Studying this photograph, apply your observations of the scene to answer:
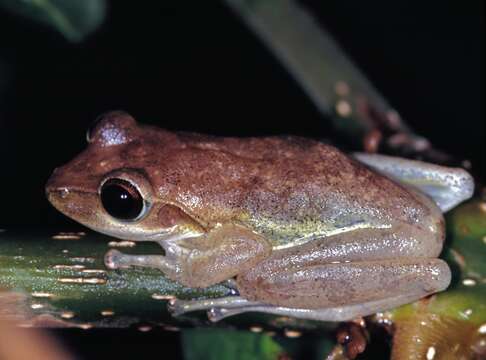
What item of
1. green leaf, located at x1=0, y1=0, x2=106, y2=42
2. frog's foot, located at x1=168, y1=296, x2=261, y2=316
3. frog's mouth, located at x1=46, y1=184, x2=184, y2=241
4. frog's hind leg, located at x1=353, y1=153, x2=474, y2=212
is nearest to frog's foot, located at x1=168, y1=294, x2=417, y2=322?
frog's foot, located at x1=168, y1=296, x2=261, y2=316

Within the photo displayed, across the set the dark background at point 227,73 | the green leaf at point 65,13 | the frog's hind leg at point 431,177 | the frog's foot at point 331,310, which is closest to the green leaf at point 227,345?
the frog's foot at point 331,310

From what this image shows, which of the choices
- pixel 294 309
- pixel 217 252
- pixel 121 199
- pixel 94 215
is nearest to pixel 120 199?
pixel 121 199

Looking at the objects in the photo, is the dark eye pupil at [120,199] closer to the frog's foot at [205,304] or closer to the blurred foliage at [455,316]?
the frog's foot at [205,304]

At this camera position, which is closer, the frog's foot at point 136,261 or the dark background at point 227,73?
the frog's foot at point 136,261

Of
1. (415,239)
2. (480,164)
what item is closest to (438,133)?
(480,164)

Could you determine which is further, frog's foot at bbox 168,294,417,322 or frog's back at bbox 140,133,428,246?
frog's back at bbox 140,133,428,246

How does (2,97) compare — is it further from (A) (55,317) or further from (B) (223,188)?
(A) (55,317)

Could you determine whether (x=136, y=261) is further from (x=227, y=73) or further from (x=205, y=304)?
(x=227, y=73)

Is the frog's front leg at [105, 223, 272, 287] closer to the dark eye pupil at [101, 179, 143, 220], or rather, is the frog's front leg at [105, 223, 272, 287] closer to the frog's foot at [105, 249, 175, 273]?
the frog's foot at [105, 249, 175, 273]
